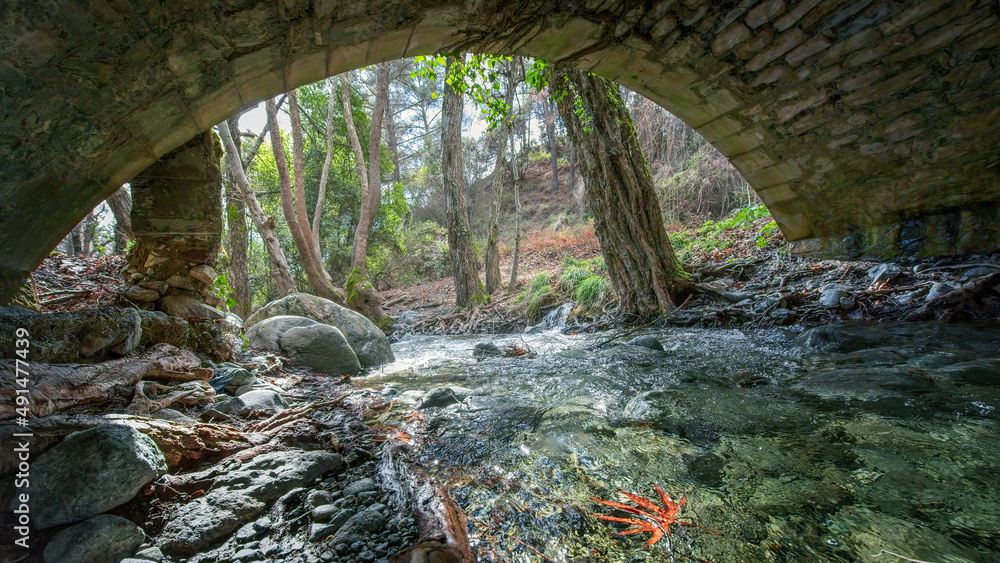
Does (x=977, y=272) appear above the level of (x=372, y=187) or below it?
below

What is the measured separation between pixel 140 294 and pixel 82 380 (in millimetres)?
1098

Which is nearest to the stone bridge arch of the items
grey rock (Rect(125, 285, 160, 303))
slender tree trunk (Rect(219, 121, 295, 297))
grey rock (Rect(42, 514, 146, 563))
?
grey rock (Rect(125, 285, 160, 303))

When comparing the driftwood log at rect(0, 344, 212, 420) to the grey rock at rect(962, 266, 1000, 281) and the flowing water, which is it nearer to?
the flowing water

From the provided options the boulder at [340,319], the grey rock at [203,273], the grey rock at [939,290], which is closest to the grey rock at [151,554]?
the grey rock at [203,273]

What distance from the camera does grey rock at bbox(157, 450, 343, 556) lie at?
1.25 metres

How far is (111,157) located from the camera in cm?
189

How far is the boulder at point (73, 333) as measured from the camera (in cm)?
173

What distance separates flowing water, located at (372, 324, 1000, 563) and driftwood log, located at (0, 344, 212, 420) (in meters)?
1.51

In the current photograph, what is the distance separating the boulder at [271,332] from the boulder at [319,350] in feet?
0.22

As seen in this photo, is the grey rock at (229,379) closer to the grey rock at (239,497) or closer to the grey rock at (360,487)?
the grey rock at (239,497)

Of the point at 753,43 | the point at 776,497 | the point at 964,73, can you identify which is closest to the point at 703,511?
the point at 776,497

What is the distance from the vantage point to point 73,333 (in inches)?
76.3

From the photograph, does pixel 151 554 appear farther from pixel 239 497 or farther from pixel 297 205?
pixel 297 205

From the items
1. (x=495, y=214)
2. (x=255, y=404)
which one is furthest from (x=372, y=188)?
(x=255, y=404)
